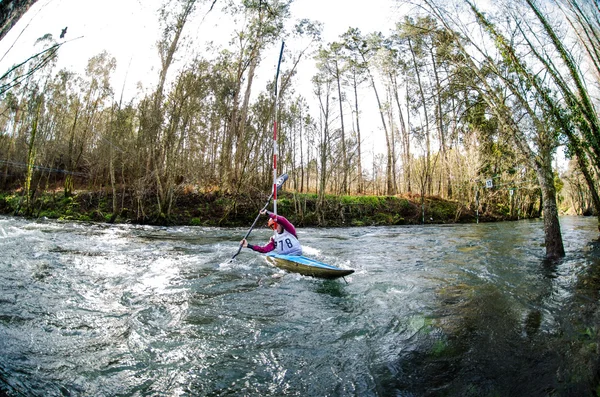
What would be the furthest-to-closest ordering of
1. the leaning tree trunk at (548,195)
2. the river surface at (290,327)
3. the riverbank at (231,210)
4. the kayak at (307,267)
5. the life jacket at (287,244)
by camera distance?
the riverbank at (231,210) → the life jacket at (287,244) → the leaning tree trunk at (548,195) → the kayak at (307,267) → the river surface at (290,327)

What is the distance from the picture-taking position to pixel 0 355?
9.80ft

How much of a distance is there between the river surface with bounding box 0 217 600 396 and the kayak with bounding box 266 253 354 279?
232 millimetres

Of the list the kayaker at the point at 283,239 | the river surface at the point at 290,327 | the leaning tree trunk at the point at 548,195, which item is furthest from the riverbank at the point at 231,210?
the leaning tree trunk at the point at 548,195

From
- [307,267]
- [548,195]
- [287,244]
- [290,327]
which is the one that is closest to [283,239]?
[287,244]

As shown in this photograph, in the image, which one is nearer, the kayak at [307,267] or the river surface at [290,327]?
the river surface at [290,327]

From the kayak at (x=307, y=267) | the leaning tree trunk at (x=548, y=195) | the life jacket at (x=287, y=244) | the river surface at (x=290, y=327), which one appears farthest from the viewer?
the life jacket at (x=287, y=244)

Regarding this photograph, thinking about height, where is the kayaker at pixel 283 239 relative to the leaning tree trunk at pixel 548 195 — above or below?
below

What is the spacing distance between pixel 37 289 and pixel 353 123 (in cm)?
2560

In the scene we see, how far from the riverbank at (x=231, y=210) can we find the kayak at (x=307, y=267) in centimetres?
969

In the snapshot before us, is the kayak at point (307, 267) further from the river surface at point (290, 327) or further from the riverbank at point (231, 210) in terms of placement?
the riverbank at point (231, 210)

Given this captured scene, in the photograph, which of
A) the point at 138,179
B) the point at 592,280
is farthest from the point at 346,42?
the point at 592,280

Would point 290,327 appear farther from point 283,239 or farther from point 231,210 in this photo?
point 231,210

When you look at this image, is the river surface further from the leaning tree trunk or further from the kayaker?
the leaning tree trunk

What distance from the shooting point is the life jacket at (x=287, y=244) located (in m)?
7.49
